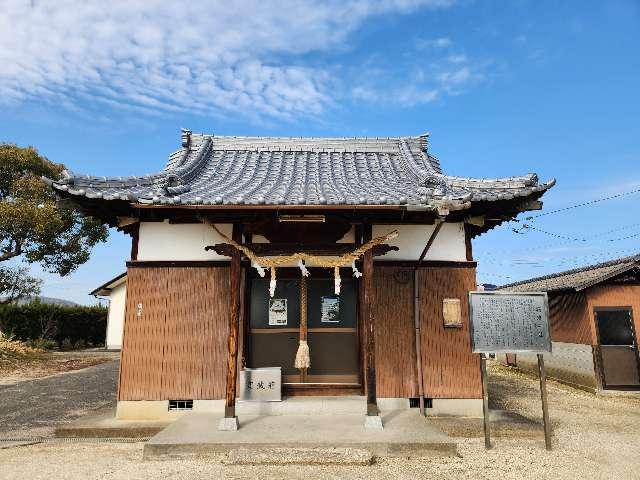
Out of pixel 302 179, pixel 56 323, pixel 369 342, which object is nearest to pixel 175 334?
pixel 369 342

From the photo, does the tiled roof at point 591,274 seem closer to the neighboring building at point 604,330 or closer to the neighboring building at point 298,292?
the neighboring building at point 604,330

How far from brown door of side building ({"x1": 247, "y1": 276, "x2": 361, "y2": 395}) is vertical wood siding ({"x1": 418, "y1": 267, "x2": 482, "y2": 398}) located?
1396mm

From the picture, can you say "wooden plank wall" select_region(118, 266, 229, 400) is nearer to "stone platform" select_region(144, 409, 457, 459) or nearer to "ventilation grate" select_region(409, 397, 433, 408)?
"stone platform" select_region(144, 409, 457, 459)

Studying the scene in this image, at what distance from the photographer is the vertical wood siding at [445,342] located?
25.0 feet

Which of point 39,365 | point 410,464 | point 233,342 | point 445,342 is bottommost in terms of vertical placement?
point 39,365

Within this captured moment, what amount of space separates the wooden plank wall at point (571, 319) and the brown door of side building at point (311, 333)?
9276mm

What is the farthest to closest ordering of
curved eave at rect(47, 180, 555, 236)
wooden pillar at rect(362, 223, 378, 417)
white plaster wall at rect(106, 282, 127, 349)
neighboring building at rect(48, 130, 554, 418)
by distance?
1. white plaster wall at rect(106, 282, 127, 349)
2. neighboring building at rect(48, 130, 554, 418)
3. wooden pillar at rect(362, 223, 378, 417)
4. curved eave at rect(47, 180, 555, 236)

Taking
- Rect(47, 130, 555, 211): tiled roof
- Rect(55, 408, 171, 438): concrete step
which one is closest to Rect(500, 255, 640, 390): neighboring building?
Rect(47, 130, 555, 211): tiled roof

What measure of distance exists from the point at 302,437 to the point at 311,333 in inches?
97.0

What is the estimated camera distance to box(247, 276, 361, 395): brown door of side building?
8.01 metres

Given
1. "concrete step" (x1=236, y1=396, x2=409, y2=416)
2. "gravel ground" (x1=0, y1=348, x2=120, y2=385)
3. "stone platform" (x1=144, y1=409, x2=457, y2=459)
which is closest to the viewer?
"stone platform" (x1=144, y1=409, x2=457, y2=459)

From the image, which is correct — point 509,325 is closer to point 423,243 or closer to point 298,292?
point 423,243

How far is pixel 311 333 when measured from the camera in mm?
8188

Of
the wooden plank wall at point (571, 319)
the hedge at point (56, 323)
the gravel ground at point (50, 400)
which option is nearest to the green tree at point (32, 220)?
the hedge at point (56, 323)
